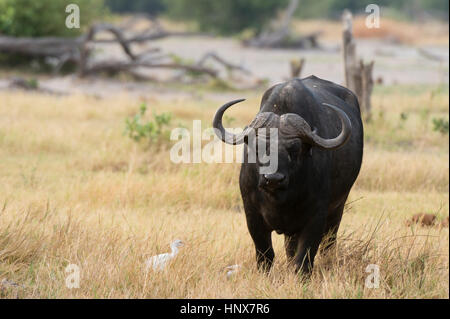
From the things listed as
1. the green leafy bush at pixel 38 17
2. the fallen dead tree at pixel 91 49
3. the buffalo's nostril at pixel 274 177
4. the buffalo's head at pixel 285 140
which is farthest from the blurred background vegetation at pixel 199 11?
the buffalo's nostril at pixel 274 177

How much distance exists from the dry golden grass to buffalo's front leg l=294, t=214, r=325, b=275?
0.10 m

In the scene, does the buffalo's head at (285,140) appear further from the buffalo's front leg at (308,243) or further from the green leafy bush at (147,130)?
the green leafy bush at (147,130)

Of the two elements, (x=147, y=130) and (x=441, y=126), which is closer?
(x=147, y=130)

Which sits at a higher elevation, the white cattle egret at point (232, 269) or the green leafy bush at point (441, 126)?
the white cattle egret at point (232, 269)

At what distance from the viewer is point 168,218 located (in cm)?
725

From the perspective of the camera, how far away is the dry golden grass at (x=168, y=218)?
5.25 metres

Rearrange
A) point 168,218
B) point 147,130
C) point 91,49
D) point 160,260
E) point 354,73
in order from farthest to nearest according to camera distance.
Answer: point 91,49
point 354,73
point 147,130
point 168,218
point 160,260

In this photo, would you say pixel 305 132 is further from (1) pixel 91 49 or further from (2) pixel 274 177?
(1) pixel 91 49

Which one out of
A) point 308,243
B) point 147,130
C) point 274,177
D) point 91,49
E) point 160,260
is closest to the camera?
point 274,177

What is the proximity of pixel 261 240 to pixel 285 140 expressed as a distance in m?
0.86

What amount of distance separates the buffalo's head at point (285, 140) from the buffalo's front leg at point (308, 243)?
46 centimetres

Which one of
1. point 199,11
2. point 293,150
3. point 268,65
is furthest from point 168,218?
point 199,11

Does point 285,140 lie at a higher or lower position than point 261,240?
higher

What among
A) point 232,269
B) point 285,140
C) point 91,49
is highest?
point 285,140
